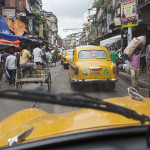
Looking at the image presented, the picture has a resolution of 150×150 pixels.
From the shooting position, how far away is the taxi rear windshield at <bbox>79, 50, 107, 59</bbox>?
873 centimetres

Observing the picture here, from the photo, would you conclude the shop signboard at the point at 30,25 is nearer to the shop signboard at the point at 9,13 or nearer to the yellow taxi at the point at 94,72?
the shop signboard at the point at 9,13

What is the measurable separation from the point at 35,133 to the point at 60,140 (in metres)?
0.34

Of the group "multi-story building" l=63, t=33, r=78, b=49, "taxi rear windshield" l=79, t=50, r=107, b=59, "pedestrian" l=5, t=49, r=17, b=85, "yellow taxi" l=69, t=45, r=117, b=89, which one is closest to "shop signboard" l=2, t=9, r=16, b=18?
"pedestrian" l=5, t=49, r=17, b=85

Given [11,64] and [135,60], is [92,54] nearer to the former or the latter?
[135,60]

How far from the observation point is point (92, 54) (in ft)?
28.8

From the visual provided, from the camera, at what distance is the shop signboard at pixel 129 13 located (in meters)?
12.1

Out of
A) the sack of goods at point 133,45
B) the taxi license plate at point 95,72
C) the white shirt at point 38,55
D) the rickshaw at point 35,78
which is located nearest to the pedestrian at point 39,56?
the white shirt at point 38,55

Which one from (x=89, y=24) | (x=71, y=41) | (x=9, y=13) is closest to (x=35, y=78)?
(x=9, y=13)

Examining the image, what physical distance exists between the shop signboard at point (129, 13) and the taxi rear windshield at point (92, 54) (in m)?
4.71

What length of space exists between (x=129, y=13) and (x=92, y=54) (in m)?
5.46

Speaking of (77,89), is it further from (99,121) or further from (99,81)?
(99,121)

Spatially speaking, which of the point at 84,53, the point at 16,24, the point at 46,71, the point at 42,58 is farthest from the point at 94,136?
the point at 16,24

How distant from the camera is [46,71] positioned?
8.22m

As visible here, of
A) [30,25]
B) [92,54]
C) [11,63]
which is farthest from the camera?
[30,25]
